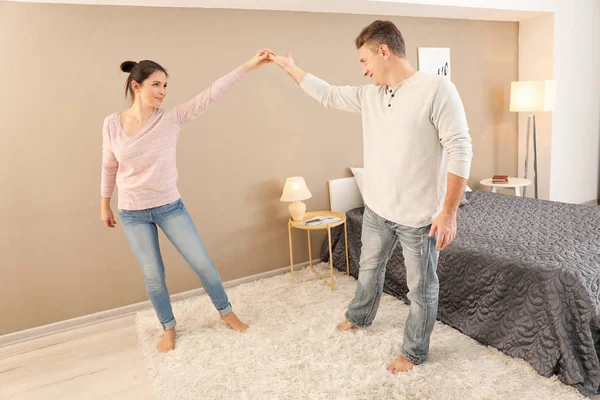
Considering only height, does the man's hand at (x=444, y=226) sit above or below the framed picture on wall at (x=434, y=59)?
below

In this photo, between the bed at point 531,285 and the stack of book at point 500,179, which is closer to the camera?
the bed at point 531,285

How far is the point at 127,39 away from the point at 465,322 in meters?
2.58

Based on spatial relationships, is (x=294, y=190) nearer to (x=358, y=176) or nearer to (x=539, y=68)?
(x=358, y=176)

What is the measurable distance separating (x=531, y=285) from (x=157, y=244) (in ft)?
6.10

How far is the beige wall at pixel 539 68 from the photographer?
420 centimetres

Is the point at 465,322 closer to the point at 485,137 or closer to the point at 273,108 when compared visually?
the point at 273,108

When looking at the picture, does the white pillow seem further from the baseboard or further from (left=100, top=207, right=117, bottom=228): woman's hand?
(left=100, top=207, right=117, bottom=228): woman's hand

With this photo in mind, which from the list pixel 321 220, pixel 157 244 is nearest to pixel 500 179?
pixel 321 220

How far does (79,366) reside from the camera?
2398 millimetres

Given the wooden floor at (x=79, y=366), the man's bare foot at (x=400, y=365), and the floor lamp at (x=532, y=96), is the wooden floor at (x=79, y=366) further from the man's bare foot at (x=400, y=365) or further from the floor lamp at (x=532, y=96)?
the floor lamp at (x=532, y=96)

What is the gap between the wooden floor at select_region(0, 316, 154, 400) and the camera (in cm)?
216

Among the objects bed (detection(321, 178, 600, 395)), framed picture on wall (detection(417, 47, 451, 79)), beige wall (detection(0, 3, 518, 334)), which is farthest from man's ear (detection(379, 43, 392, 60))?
framed picture on wall (detection(417, 47, 451, 79))

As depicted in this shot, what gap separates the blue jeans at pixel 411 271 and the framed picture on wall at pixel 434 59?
223 cm

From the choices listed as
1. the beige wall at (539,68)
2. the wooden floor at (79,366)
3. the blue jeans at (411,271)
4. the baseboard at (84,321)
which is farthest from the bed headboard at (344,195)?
the beige wall at (539,68)
